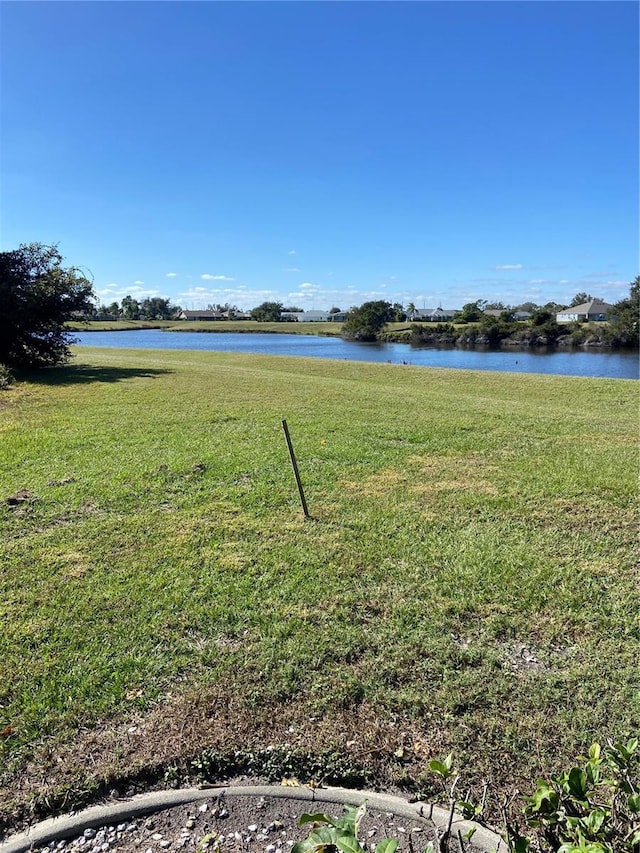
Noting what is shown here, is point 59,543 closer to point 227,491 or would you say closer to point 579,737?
point 227,491

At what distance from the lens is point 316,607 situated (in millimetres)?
3285

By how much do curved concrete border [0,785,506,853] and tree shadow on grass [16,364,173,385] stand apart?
559 inches

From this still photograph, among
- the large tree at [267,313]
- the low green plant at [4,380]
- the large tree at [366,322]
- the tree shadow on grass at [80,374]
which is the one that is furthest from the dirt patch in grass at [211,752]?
the large tree at [267,313]

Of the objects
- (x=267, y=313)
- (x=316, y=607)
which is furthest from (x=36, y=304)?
(x=267, y=313)

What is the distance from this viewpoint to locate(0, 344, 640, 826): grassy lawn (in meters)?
2.27

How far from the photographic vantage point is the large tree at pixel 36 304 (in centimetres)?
1633

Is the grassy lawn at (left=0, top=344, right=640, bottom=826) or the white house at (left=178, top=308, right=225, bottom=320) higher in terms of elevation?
the white house at (left=178, top=308, right=225, bottom=320)

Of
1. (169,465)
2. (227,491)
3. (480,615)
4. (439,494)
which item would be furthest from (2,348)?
(480,615)

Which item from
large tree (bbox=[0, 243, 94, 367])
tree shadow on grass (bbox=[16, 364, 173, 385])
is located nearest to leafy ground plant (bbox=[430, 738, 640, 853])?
tree shadow on grass (bbox=[16, 364, 173, 385])

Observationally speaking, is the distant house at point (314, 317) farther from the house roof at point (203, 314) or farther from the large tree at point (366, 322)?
the large tree at point (366, 322)

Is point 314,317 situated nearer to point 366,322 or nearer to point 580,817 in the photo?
point 366,322

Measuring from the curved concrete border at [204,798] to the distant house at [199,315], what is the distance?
142m

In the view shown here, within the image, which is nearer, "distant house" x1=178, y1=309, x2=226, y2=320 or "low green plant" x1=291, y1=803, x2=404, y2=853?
"low green plant" x1=291, y1=803, x2=404, y2=853

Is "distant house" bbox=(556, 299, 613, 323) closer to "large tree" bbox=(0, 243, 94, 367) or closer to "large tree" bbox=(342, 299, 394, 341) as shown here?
"large tree" bbox=(342, 299, 394, 341)
